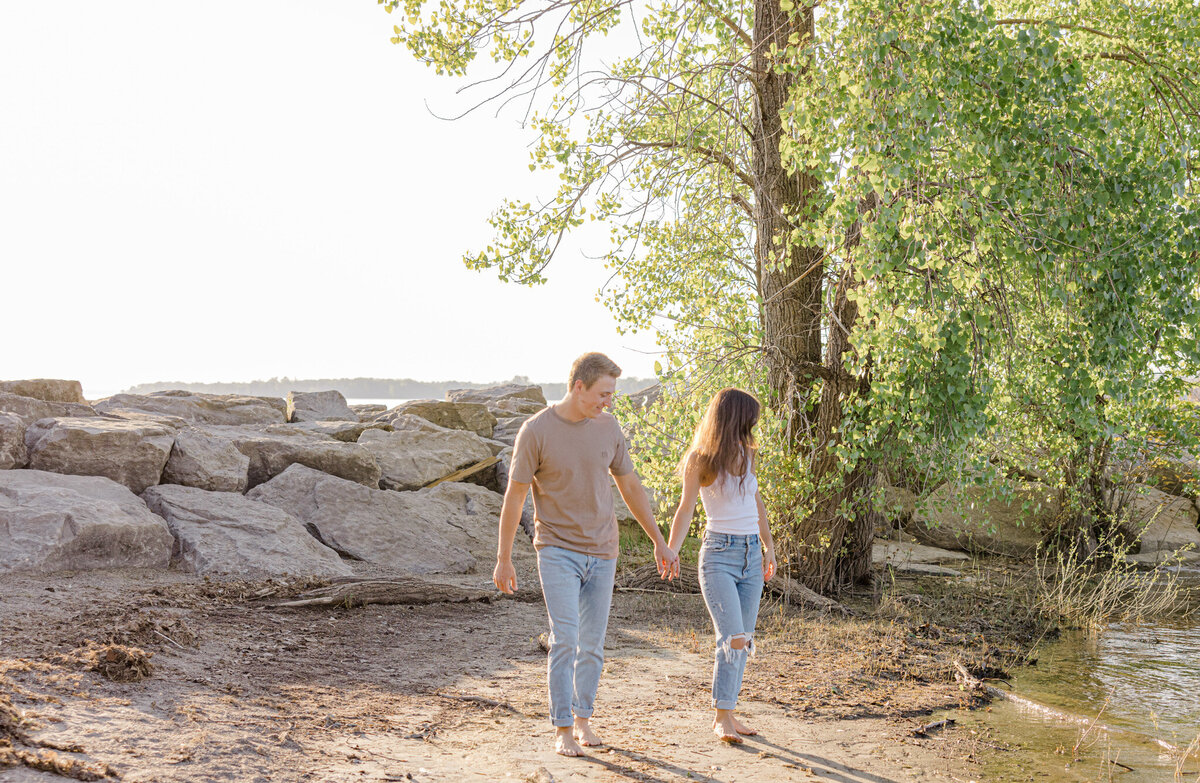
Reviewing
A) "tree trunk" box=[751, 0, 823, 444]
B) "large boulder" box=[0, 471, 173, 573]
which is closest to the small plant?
"tree trunk" box=[751, 0, 823, 444]

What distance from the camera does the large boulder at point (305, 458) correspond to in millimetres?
13461

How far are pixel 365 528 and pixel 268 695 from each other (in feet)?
20.2

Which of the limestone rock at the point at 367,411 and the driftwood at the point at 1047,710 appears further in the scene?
the limestone rock at the point at 367,411

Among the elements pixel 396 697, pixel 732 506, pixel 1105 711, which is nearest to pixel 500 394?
pixel 396 697

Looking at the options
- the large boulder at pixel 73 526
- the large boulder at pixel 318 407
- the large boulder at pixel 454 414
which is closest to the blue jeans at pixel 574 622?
the large boulder at pixel 73 526

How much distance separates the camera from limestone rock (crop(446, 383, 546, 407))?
25.4 metres

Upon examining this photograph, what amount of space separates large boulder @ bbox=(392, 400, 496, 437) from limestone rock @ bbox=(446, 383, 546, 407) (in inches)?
209

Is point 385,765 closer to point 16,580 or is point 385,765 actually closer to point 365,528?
point 16,580

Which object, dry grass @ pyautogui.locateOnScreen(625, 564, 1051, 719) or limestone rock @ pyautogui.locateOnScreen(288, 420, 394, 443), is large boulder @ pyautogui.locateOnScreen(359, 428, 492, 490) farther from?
dry grass @ pyautogui.locateOnScreen(625, 564, 1051, 719)

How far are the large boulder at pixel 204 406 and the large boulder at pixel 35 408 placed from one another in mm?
1783

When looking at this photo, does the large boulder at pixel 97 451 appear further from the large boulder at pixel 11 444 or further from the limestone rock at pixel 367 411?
the limestone rock at pixel 367 411

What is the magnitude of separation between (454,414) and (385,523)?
6689 millimetres

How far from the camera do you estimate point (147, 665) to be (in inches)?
240

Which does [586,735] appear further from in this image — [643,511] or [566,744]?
[643,511]
